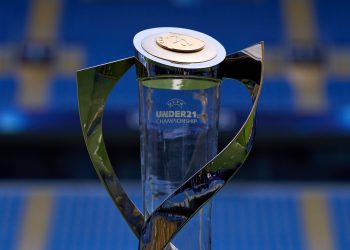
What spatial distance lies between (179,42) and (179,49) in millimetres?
30

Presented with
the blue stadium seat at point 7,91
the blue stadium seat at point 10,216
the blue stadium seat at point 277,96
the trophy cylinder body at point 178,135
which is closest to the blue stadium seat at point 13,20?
the blue stadium seat at point 7,91

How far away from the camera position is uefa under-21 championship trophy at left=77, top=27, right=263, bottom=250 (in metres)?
1.89

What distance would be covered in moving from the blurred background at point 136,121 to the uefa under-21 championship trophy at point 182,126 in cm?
579

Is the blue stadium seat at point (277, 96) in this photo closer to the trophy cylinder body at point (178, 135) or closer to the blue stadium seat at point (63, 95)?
the blue stadium seat at point (63, 95)

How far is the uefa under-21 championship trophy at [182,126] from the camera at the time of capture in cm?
189

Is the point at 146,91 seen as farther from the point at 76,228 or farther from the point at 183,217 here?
the point at 76,228

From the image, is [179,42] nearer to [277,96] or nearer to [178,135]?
[178,135]

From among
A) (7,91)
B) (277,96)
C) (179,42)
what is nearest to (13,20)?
(7,91)

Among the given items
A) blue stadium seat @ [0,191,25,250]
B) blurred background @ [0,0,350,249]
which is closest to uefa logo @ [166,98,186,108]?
blurred background @ [0,0,350,249]

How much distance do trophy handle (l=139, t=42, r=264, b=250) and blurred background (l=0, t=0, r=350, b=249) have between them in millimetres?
5811

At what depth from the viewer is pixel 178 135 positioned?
6.27 ft

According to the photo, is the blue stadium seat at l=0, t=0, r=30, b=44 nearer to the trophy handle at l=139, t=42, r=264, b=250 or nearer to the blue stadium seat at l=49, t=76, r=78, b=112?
the blue stadium seat at l=49, t=76, r=78, b=112

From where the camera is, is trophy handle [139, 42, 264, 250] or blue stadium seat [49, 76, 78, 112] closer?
trophy handle [139, 42, 264, 250]

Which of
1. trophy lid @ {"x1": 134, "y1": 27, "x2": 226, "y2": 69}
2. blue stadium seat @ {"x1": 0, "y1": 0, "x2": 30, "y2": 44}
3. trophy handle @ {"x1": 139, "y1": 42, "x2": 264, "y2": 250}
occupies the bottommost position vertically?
blue stadium seat @ {"x1": 0, "y1": 0, "x2": 30, "y2": 44}
